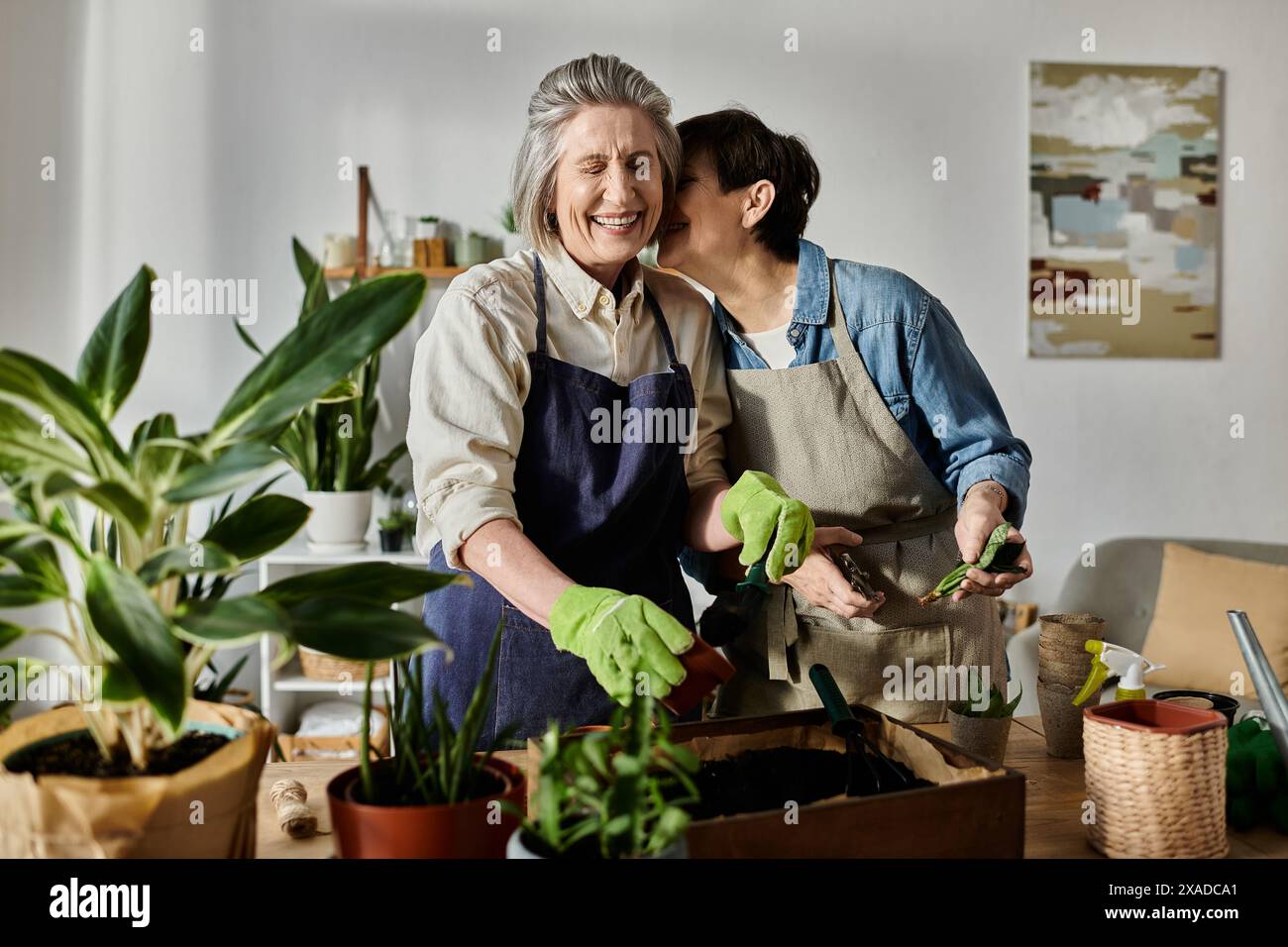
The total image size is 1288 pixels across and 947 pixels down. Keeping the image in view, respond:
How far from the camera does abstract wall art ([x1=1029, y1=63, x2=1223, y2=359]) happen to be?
3.93m

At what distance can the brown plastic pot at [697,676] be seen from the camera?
3.58 ft

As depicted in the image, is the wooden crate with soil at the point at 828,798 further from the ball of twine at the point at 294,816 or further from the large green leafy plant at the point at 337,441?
the large green leafy plant at the point at 337,441

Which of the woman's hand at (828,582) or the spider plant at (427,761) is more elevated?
the woman's hand at (828,582)

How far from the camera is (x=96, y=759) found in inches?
33.9

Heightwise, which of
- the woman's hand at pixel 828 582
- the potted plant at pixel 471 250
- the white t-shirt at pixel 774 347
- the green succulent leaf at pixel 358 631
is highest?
the potted plant at pixel 471 250

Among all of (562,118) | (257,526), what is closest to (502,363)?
(562,118)

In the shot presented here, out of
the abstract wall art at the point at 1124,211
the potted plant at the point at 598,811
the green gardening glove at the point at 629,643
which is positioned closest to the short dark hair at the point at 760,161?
the green gardening glove at the point at 629,643

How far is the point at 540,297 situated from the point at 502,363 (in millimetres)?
135

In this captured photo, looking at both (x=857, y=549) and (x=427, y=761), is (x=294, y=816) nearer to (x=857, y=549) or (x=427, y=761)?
(x=427, y=761)

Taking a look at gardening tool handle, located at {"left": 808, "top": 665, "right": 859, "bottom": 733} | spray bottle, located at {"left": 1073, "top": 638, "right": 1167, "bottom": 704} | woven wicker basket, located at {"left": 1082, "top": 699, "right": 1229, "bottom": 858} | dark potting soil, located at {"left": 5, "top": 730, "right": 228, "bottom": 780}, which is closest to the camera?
dark potting soil, located at {"left": 5, "top": 730, "right": 228, "bottom": 780}

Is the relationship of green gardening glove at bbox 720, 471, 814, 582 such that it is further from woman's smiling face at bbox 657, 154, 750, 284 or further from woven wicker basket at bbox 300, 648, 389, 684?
woven wicker basket at bbox 300, 648, 389, 684

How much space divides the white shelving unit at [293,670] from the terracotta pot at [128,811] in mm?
2664

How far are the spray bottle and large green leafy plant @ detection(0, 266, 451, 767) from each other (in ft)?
2.80

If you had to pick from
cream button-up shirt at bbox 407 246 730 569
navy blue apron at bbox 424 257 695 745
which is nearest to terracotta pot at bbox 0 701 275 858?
cream button-up shirt at bbox 407 246 730 569
